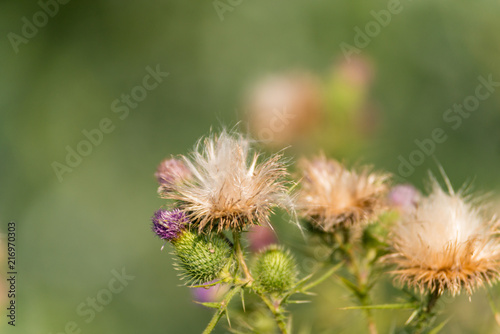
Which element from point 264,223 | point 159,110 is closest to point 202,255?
point 264,223

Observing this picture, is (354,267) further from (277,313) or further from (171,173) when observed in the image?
(171,173)

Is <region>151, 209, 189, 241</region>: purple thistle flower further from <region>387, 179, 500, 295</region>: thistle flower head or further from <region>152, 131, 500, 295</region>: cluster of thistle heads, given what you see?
<region>387, 179, 500, 295</region>: thistle flower head

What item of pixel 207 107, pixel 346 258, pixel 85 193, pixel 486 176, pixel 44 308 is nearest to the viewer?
pixel 346 258

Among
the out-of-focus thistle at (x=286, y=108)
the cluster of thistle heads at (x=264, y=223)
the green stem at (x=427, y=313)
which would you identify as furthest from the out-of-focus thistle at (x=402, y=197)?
the out-of-focus thistle at (x=286, y=108)

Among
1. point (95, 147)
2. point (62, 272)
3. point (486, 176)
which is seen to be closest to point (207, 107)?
point (95, 147)

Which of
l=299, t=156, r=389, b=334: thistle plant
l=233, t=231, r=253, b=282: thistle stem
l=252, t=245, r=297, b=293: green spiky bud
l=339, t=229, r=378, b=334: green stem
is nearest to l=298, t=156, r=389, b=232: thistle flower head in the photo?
l=299, t=156, r=389, b=334: thistle plant

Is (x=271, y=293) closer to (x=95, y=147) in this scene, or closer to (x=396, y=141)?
(x=396, y=141)

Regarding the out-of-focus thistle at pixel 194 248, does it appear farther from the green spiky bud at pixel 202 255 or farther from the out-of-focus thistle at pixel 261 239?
the out-of-focus thistle at pixel 261 239
